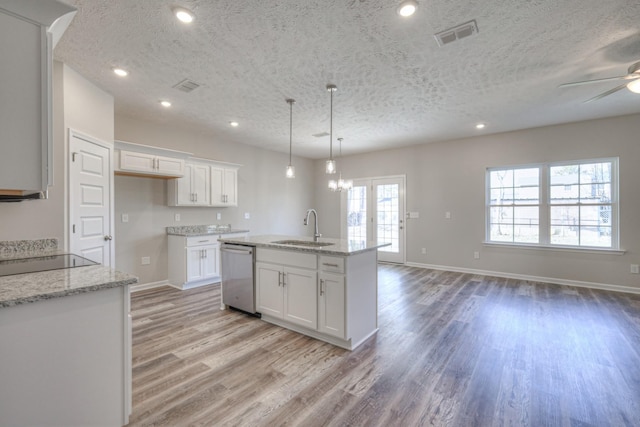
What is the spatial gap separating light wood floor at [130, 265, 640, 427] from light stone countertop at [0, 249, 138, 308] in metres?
0.91

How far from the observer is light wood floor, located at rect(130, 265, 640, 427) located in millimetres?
1770

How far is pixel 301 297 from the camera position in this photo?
2836mm

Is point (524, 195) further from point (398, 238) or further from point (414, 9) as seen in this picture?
point (414, 9)

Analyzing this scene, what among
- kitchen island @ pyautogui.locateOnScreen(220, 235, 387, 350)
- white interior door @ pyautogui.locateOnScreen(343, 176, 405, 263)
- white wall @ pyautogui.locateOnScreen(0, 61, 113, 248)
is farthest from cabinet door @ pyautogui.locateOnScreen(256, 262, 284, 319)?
white interior door @ pyautogui.locateOnScreen(343, 176, 405, 263)

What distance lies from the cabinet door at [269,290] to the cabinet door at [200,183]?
7.62 ft

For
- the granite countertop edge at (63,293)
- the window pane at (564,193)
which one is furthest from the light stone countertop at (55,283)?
the window pane at (564,193)

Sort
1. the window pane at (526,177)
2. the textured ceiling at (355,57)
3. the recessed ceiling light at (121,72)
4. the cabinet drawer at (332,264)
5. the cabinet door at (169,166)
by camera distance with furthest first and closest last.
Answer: the window pane at (526,177) → the cabinet door at (169,166) → the recessed ceiling light at (121,72) → the cabinet drawer at (332,264) → the textured ceiling at (355,57)

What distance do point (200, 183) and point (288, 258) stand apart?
2790mm

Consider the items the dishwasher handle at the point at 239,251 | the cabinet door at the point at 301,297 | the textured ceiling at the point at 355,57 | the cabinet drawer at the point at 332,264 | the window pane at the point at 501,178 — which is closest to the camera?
the textured ceiling at the point at 355,57

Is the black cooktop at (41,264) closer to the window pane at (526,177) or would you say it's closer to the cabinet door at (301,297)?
the cabinet door at (301,297)

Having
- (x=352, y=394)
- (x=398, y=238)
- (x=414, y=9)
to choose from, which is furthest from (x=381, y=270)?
(x=414, y=9)

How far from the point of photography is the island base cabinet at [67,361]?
120 centimetres

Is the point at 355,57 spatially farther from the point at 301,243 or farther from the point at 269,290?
the point at 269,290

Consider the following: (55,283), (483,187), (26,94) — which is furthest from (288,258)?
(483,187)
